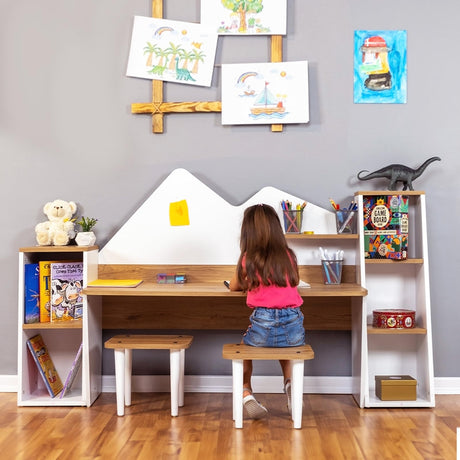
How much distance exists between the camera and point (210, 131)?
339 centimetres

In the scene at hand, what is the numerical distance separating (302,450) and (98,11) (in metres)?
2.42

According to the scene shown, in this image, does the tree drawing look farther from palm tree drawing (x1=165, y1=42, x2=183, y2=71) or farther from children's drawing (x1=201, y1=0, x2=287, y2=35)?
palm tree drawing (x1=165, y1=42, x2=183, y2=71)

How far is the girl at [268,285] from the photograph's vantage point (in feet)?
9.12

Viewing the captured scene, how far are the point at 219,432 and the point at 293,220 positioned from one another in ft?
3.65

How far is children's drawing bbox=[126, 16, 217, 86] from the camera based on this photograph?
3.37 m

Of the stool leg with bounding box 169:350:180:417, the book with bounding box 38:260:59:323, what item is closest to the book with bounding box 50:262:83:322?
the book with bounding box 38:260:59:323

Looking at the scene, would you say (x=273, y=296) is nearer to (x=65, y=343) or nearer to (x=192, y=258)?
(x=192, y=258)

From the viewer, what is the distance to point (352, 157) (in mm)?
3377

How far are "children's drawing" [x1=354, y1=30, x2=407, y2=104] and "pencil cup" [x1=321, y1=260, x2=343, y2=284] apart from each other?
867 mm

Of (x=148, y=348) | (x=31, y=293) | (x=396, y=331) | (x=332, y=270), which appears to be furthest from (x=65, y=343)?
(x=396, y=331)

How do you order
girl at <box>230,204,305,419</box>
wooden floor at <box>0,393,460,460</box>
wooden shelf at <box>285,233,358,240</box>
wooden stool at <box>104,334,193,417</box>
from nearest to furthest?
wooden floor at <box>0,393,460,460</box> → girl at <box>230,204,305,419</box> → wooden stool at <box>104,334,193,417</box> → wooden shelf at <box>285,233,358,240</box>

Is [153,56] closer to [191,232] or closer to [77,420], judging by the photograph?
[191,232]

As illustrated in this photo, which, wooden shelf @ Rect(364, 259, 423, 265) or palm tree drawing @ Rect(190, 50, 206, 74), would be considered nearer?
wooden shelf @ Rect(364, 259, 423, 265)

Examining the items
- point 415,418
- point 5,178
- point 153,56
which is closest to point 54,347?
point 5,178
